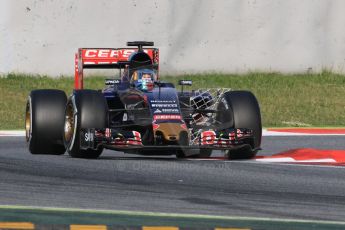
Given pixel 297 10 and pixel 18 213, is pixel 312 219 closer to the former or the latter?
pixel 18 213

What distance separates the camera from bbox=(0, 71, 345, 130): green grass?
16684 millimetres

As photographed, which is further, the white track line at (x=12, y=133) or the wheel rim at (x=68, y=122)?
the white track line at (x=12, y=133)

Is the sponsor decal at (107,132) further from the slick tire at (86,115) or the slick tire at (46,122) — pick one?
the slick tire at (46,122)

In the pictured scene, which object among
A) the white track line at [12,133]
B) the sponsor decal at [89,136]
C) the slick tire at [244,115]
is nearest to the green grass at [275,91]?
the white track line at [12,133]

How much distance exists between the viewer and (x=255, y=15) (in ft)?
60.0

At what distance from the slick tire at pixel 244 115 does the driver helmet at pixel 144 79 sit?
0.83 metres

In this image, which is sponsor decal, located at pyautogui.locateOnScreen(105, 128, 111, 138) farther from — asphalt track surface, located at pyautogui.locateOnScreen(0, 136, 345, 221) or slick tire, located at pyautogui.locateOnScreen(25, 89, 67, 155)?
slick tire, located at pyautogui.locateOnScreen(25, 89, 67, 155)

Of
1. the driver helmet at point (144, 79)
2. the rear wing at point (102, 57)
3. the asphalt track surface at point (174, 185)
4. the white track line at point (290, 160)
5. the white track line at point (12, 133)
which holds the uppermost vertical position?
the rear wing at point (102, 57)

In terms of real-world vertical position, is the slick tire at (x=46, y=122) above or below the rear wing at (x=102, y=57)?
below

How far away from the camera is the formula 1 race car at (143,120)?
10359mm

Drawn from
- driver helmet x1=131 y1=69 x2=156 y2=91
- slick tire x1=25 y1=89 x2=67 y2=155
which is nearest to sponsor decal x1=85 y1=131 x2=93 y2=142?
slick tire x1=25 y1=89 x2=67 y2=155

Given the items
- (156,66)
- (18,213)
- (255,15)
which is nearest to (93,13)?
(255,15)

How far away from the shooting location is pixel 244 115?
35.3 ft

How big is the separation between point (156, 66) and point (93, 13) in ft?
19.7
